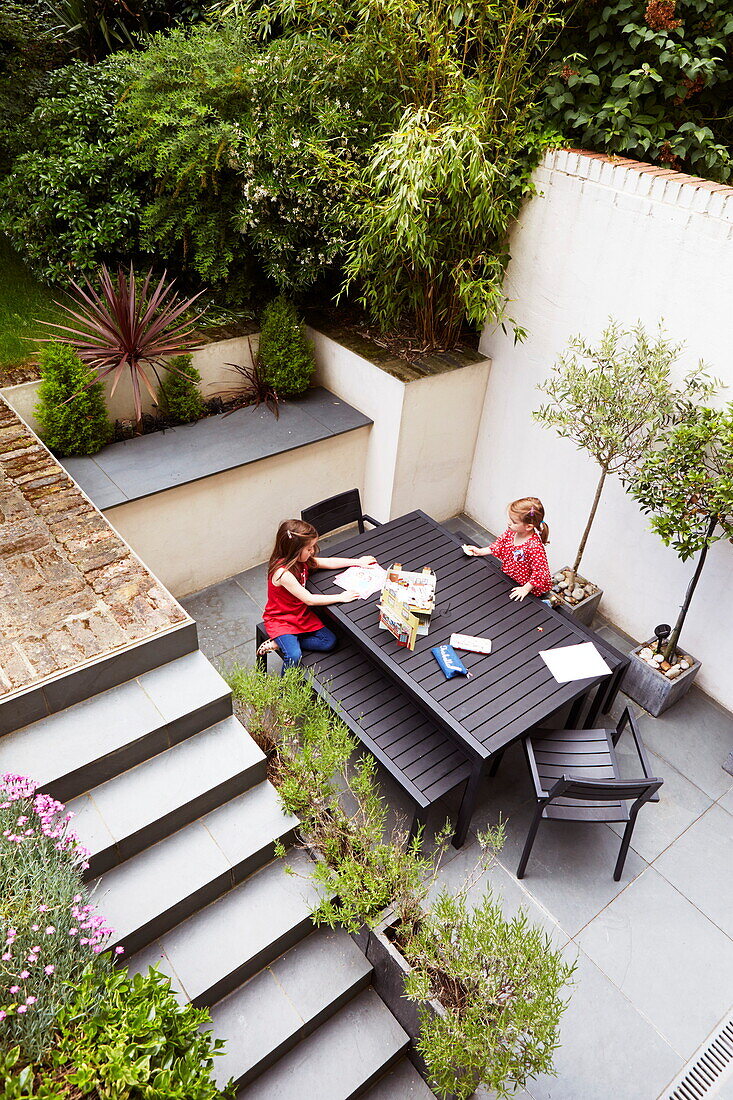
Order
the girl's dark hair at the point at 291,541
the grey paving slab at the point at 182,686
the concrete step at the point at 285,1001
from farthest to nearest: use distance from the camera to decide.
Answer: the girl's dark hair at the point at 291,541 < the grey paving slab at the point at 182,686 < the concrete step at the point at 285,1001

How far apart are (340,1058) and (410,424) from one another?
12.1ft

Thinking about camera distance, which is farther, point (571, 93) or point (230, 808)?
point (571, 93)

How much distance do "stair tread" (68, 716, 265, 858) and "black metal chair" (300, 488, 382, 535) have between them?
4.94ft

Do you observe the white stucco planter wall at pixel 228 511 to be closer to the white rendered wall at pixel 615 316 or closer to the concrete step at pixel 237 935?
the white rendered wall at pixel 615 316

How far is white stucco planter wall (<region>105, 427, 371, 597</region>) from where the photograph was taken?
4418 mm

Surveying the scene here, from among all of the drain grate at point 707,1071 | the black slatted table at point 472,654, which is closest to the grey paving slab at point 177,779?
the black slatted table at point 472,654

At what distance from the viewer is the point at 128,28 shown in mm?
6074

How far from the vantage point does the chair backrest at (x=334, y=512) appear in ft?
14.4

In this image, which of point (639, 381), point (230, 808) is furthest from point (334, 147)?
point (230, 808)

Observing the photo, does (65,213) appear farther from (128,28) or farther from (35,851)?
(35,851)

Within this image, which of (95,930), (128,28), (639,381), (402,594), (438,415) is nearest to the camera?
(95,930)

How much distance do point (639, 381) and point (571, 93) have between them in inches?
73.0

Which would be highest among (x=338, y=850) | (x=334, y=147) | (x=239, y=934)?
(x=334, y=147)

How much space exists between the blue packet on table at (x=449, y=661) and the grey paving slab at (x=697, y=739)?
150cm
